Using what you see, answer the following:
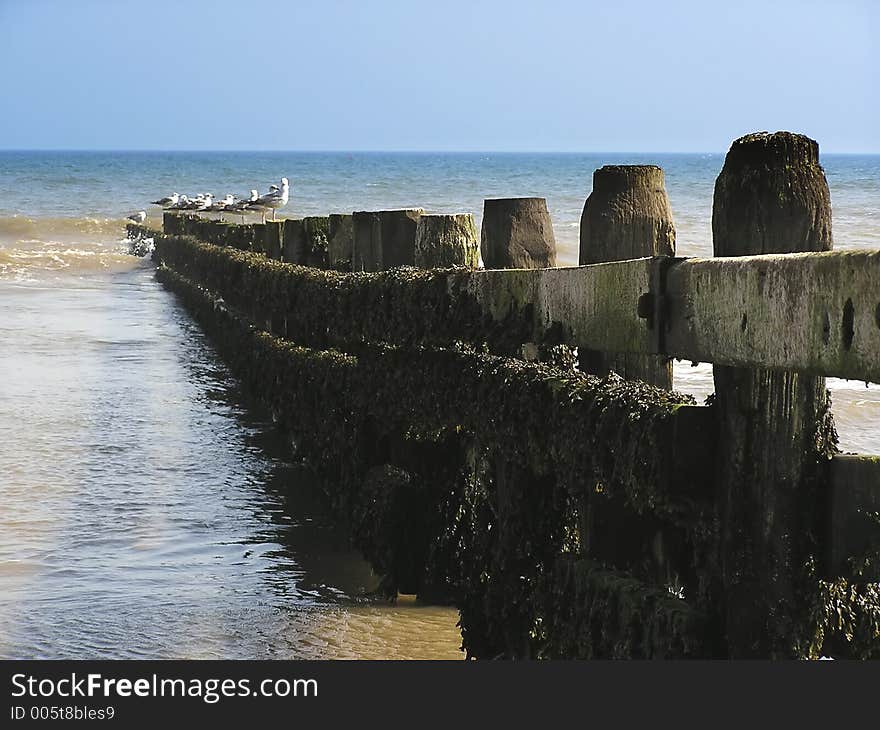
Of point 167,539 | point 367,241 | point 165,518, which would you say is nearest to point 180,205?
point 367,241

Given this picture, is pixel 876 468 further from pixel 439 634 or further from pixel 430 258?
pixel 430 258

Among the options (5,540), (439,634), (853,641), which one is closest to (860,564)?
(853,641)

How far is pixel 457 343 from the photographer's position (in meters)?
5.44

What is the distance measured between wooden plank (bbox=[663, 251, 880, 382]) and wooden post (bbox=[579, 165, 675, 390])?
→ 90 cm

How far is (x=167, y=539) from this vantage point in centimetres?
708

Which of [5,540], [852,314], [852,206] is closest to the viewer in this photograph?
[852,314]

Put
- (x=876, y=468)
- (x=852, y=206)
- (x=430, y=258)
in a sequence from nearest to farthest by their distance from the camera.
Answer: (x=876, y=468) < (x=430, y=258) < (x=852, y=206)

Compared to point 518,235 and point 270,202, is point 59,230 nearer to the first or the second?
point 270,202

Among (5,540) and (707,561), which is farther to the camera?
(5,540)

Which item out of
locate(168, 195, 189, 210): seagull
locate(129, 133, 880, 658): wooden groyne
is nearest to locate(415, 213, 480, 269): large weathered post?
locate(129, 133, 880, 658): wooden groyne

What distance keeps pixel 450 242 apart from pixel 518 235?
3.02 ft

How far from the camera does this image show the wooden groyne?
3.18m

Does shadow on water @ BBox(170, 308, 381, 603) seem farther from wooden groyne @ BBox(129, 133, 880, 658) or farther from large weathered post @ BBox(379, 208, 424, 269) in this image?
large weathered post @ BBox(379, 208, 424, 269)

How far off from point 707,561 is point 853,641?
408mm
